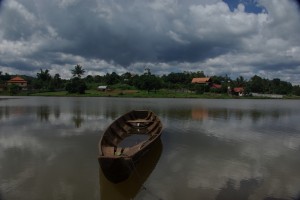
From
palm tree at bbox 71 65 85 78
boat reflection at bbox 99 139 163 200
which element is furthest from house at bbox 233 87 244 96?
boat reflection at bbox 99 139 163 200

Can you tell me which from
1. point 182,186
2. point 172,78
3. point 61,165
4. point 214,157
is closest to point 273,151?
point 214,157

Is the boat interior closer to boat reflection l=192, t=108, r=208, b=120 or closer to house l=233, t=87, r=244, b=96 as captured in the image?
boat reflection l=192, t=108, r=208, b=120

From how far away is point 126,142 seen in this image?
718 inches

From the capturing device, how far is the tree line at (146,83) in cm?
9518

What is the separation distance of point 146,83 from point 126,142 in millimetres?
76016

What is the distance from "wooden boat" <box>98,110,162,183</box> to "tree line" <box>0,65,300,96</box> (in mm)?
70983

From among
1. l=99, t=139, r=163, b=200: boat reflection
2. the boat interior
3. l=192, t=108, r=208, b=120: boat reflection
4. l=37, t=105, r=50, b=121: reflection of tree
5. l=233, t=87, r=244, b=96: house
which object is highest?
l=233, t=87, r=244, b=96: house

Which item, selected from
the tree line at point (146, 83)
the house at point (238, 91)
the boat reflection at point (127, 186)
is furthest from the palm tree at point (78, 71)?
the boat reflection at point (127, 186)

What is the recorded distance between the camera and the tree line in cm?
9518

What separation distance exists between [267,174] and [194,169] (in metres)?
2.94

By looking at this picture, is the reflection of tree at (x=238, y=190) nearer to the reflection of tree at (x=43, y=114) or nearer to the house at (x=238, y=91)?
the reflection of tree at (x=43, y=114)

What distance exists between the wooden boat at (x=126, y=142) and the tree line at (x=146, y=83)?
71.0m

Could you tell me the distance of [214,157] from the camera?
14.9 m

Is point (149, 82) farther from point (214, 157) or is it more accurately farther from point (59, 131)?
point (214, 157)
